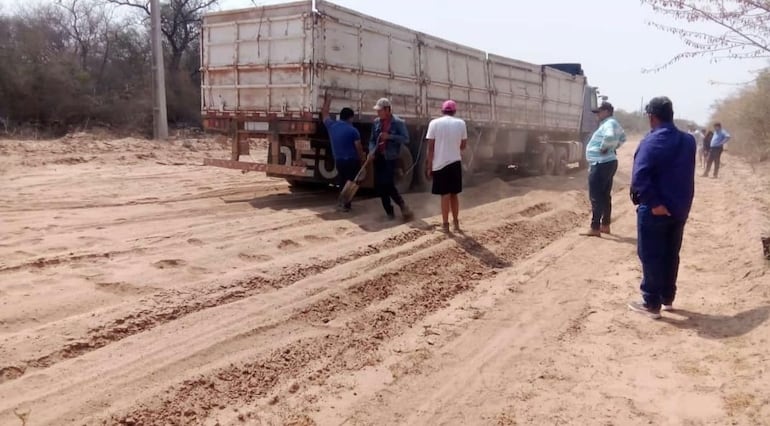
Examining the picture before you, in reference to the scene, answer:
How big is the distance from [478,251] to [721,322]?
2.74 m

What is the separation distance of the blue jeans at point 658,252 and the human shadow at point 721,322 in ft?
0.67

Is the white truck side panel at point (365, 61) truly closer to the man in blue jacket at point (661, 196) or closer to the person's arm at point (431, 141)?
the person's arm at point (431, 141)

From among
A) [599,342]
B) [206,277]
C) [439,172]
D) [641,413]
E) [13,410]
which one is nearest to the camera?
[13,410]

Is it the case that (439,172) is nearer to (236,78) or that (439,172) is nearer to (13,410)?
(236,78)

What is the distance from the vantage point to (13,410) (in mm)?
3098

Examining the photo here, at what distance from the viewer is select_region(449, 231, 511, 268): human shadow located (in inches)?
260

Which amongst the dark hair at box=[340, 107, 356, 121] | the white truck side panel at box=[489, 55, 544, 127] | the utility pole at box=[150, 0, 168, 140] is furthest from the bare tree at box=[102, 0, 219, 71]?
the dark hair at box=[340, 107, 356, 121]

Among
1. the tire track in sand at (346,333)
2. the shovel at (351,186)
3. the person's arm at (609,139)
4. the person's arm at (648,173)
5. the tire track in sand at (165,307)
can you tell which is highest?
the person's arm at (609,139)

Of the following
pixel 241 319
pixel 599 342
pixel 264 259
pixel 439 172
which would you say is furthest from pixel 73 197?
pixel 599 342

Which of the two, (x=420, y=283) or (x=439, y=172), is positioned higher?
(x=439, y=172)

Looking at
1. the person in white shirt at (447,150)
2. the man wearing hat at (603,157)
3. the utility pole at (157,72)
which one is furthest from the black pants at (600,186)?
the utility pole at (157,72)

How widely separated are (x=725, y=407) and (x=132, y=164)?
13.4 m

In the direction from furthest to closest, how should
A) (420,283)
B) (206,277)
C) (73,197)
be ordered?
(73,197)
(420,283)
(206,277)

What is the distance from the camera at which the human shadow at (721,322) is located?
14.9ft
